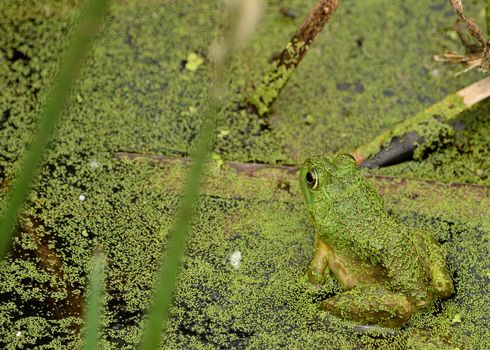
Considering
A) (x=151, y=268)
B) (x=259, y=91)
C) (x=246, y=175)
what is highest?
(x=259, y=91)

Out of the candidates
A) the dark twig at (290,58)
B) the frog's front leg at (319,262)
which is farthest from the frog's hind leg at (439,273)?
the dark twig at (290,58)

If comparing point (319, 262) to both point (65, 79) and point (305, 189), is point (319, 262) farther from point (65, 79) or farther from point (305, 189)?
point (65, 79)

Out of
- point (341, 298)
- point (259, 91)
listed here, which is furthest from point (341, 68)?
point (341, 298)

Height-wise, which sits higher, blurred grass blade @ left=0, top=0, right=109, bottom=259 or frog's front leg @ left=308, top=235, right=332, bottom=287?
frog's front leg @ left=308, top=235, right=332, bottom=287

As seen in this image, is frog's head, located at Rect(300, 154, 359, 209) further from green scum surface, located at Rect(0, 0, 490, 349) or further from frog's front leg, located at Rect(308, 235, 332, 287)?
green scum surface, located at Rect(0, 0, 490, 349)

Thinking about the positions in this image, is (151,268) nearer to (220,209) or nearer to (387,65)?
(220,209)

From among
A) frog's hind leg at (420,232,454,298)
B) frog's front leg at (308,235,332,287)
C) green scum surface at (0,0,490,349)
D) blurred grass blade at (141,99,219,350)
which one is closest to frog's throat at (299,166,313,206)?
frog's front leg at (308,235,332,287)

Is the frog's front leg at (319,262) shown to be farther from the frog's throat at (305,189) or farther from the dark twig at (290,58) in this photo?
the dark twig at (290,58)
